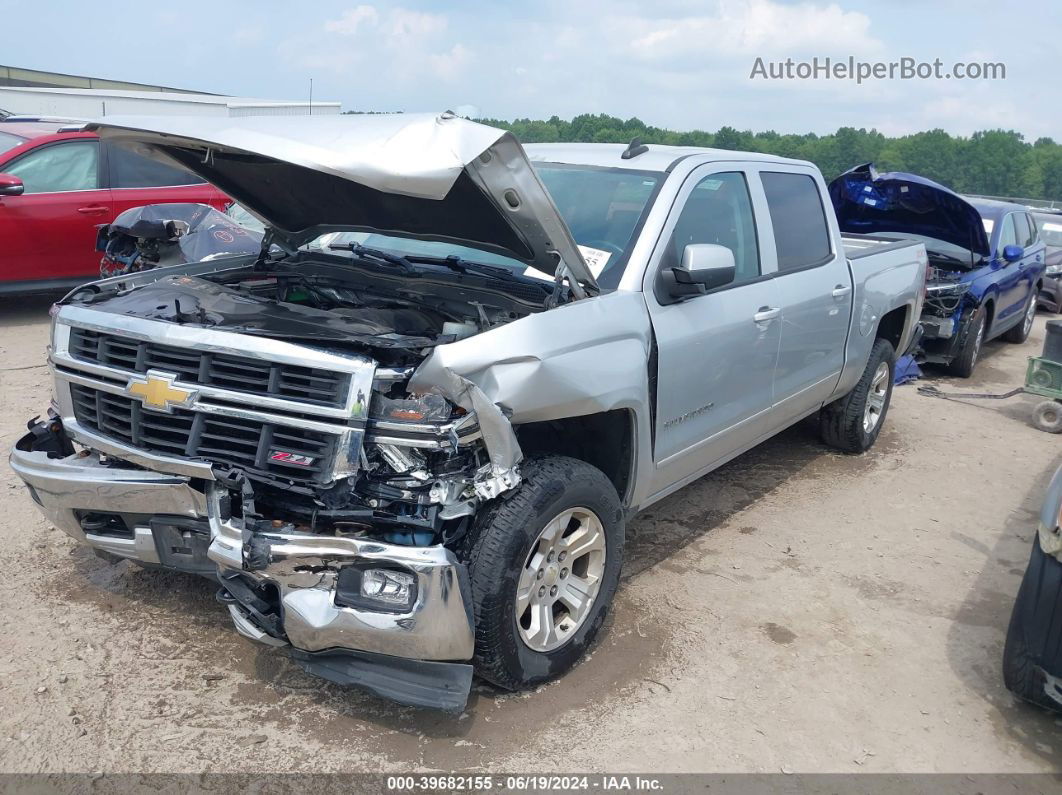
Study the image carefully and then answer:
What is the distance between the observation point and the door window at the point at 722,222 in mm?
3994

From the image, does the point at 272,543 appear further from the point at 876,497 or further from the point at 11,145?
the point at 11,145

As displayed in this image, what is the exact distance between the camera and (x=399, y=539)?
290 centimetres

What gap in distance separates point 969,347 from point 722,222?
5.81 m

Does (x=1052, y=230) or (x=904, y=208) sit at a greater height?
(x=904, y=208)

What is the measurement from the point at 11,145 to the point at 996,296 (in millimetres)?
10099

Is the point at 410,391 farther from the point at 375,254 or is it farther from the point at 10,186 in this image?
the point at 10,186

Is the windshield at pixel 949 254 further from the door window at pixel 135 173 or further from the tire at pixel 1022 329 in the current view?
the door window at pixel 135 173

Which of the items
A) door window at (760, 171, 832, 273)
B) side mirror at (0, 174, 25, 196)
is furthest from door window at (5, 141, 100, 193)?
door window at (760, 171, 832, 273)

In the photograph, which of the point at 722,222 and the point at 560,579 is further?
the point at 722,222

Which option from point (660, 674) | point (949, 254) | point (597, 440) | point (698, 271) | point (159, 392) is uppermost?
point (698, 271)

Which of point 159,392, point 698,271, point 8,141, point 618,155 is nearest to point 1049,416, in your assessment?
point 618,155

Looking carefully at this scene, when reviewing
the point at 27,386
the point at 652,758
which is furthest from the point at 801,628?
the point at 27,386

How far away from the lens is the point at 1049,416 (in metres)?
7.36

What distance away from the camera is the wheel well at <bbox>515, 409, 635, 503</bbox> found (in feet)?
11.7
